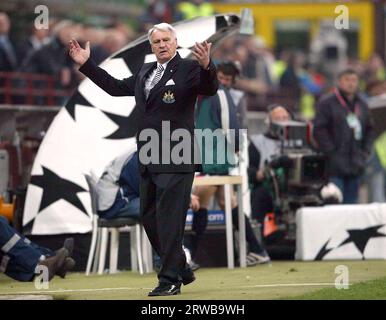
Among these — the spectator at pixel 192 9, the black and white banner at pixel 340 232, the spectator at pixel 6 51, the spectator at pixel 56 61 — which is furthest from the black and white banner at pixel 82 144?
the spectator at pixel 192 9

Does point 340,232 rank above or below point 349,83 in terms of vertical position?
below

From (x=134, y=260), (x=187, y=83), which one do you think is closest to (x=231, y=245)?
(x=134, y=260)

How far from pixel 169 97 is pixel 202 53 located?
69 centimetres

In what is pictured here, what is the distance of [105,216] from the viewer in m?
16.7

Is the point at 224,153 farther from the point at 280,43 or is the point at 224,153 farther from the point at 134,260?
the point at 280,43

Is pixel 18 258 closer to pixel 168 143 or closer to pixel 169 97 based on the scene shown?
pixel 168 143

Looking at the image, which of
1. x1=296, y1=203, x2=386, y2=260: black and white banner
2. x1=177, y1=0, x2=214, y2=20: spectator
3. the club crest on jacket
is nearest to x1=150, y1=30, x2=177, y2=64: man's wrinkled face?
the club crest on jacket

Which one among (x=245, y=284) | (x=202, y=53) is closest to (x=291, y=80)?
(x=245, y=284)

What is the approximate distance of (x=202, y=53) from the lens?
1280 cm

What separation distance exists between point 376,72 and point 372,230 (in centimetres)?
1663

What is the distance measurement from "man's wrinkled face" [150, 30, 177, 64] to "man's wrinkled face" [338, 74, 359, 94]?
7632 mm

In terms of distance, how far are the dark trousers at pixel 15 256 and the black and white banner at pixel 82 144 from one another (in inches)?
109

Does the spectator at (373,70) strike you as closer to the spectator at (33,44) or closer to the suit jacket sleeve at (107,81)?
the spectator at (33,44)

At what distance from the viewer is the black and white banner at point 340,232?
60.3 feet
